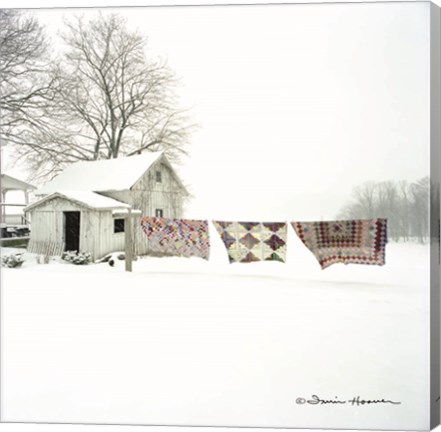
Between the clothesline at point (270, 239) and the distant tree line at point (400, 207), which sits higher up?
the distant tree line at point (400, 207)

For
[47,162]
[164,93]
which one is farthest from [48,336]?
[164,93]

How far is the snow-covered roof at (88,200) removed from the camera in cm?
235

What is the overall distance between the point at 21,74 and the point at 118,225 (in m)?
1.19

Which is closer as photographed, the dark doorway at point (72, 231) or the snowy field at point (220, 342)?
the snowy field at point (220, 342)

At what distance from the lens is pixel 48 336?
2309mm

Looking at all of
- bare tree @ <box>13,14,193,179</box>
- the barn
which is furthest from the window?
bare tree @ <box>13,14,193,179</box>

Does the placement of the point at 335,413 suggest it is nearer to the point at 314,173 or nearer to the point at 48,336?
the point at 314,173

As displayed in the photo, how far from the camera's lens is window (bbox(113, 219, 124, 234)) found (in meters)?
2.36

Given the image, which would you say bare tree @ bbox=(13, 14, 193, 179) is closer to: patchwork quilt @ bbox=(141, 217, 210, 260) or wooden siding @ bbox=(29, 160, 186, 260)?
wooden siding @ bbox=(29, 160, 186, 260)

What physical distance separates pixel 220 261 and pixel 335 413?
117 centimetres

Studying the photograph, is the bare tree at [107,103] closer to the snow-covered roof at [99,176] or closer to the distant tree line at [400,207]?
the snow-covered roof at [99,176]

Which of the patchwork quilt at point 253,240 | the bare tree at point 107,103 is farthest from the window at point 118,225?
the patchwork quilt at point 253,240

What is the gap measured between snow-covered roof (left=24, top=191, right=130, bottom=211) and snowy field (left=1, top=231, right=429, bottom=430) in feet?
1.31

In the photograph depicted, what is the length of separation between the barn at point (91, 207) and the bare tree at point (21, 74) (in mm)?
472
